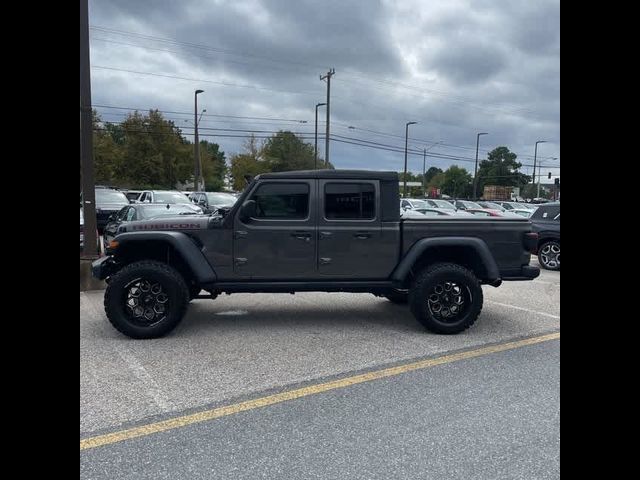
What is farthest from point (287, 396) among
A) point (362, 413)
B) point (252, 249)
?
point (252, 249)

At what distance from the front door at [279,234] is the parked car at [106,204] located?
1017cm

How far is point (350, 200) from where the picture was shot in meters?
5.96

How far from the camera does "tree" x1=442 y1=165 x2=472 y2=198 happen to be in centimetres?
9912

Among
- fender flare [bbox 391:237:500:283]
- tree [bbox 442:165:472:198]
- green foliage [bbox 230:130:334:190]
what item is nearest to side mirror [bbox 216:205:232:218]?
fender flare [bbox 391:237:500:283]

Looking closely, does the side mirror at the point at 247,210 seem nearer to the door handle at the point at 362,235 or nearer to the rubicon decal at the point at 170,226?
the rubicon decal at the point at 170,226

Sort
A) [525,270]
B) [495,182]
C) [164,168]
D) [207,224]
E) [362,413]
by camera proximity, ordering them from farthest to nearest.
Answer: [495,182] → [164,168] → [525,270] → [207,224] → [362,413]

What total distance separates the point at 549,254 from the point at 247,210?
850 centimetres

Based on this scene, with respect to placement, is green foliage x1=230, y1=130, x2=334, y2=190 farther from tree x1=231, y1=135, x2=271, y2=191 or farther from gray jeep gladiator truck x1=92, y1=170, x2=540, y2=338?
gray jeep gladiator truck x1=92, y1=170, x2=540, y2=338
